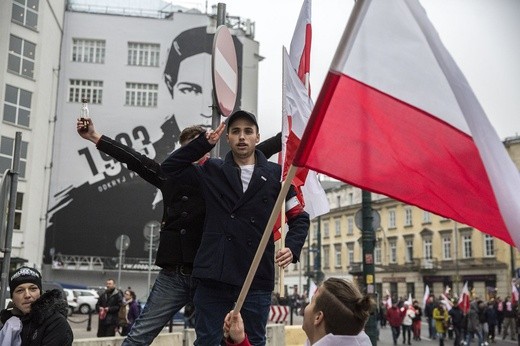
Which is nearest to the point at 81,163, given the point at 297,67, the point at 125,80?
the point at 125,80

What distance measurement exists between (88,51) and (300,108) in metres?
46.5

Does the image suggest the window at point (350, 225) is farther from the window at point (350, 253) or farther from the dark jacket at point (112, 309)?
the dark jacket at point (112, 309)

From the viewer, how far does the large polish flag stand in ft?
9.91

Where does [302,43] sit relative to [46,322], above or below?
above

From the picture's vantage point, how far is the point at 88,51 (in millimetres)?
49438

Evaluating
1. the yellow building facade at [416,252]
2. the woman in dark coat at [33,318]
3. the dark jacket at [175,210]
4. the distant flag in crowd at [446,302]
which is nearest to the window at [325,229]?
the yellow building facade at [416,252]

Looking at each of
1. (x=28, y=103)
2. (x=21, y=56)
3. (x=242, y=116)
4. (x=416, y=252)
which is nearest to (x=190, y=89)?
(x=28, y=103)

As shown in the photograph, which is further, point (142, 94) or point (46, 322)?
point (142, 94)

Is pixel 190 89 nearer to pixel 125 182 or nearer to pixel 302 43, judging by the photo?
pixel 125 182

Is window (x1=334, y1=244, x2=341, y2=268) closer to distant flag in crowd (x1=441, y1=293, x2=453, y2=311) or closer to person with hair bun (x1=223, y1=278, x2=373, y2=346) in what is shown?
distant flag in crowd (x1=441, y1=293, x2=453, y2=311)

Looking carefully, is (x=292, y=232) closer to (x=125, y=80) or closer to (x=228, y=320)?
(x=228, y=320)

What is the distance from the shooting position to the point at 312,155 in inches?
122

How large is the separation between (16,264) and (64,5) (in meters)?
19.6

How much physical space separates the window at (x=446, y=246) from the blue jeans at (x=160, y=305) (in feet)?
216
